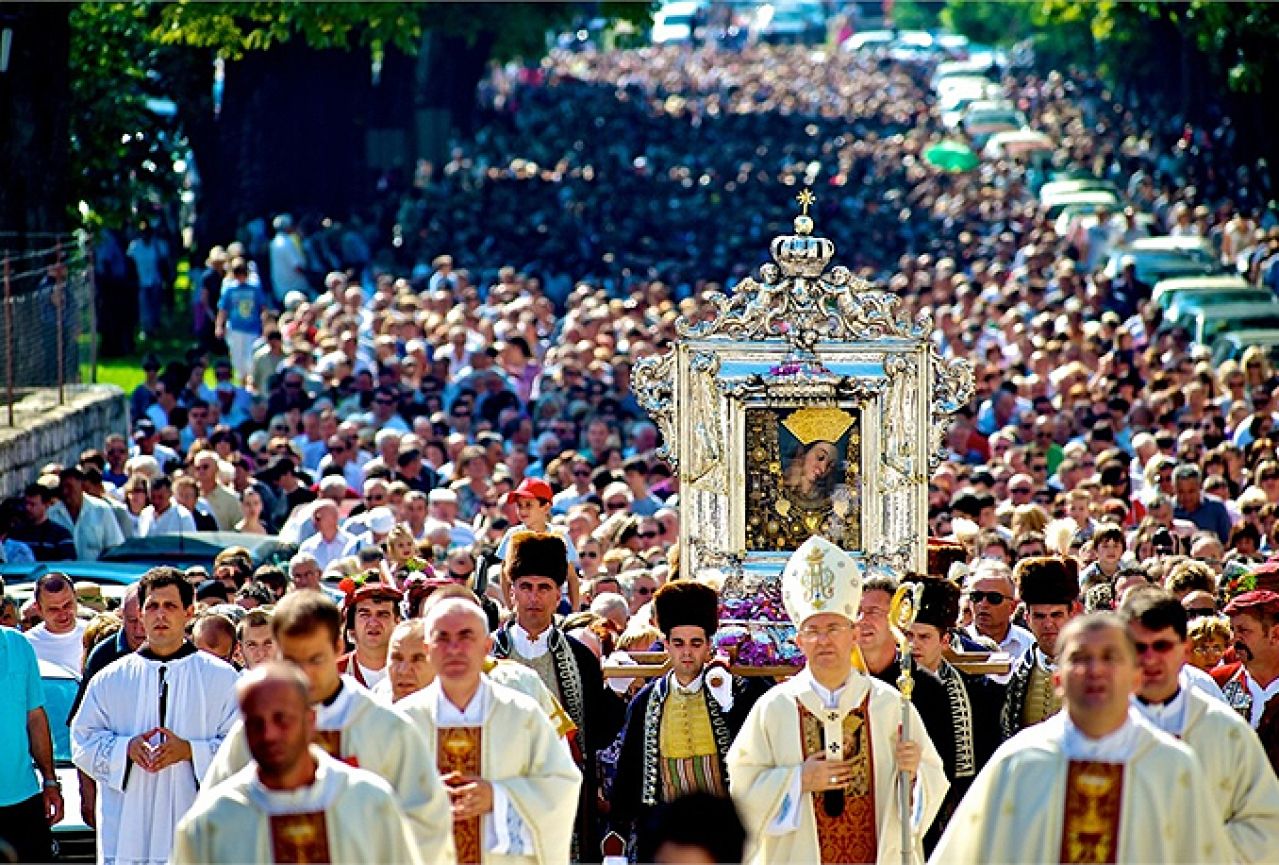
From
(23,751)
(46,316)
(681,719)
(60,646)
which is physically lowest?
(23,751)

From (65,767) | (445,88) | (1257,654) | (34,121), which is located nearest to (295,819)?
(1257,654)

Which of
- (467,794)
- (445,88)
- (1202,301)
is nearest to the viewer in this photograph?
(467,794)

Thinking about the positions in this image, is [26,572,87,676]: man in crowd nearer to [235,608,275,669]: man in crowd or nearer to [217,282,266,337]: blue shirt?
[235,608,275,669]: man in crowd

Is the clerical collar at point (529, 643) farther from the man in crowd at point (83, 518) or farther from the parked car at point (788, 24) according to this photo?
the parked car at point (788, 24)

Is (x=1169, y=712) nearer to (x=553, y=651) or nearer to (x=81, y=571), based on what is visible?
(x=553, y=651)

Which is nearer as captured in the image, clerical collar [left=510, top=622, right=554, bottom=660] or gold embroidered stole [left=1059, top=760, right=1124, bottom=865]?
gold embroidered stole [left=1059, top=760, right=1124, bottom=865]

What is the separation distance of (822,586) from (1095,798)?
271 cm

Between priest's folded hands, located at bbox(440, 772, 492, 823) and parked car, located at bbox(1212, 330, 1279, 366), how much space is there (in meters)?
21.5

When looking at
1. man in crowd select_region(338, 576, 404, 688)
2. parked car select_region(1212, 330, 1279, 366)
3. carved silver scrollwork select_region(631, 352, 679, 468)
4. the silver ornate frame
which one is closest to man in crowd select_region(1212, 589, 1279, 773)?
the silver ornate frame

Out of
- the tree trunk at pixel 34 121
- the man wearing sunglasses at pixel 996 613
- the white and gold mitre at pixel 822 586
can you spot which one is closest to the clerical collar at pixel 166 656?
the white and gold mitre at pixel 822 586

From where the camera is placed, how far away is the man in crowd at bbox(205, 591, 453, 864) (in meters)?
10.7

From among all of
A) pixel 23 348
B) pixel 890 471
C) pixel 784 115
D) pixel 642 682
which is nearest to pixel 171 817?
pixel 642 682

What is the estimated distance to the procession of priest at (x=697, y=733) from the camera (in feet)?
32.4

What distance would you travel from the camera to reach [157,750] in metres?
13.3
